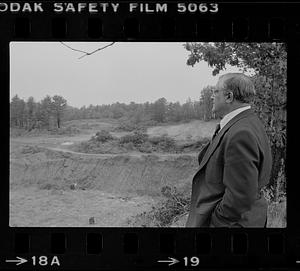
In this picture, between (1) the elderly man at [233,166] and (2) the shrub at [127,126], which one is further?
(2) the shrub at [127,126]

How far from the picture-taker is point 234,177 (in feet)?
12.3

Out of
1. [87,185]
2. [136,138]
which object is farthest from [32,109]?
[136,138]

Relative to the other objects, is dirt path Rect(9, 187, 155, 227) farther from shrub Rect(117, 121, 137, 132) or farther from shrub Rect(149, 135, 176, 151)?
shrub Rect(117, 121, 137, 132)

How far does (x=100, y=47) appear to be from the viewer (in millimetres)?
3867

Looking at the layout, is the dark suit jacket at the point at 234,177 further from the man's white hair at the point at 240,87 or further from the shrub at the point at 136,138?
the shrub at the point at 136,138

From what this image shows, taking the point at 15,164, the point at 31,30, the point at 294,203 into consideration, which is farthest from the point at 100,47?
the point at 294,203

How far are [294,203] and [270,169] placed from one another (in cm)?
35

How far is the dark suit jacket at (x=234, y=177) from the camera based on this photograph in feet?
12.3

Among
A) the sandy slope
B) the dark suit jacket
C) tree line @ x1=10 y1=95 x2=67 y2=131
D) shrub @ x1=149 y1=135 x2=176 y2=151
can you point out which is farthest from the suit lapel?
tree line @ x1=10 y1=95 x2=67 y2=131

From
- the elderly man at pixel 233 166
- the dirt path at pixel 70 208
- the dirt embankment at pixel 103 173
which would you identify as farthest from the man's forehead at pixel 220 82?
the dirt path at pixel 70 208

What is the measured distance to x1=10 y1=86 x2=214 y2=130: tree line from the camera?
3.88 meters

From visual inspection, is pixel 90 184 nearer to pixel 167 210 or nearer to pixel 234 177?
pixel 167 210

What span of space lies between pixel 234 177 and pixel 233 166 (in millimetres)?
85
